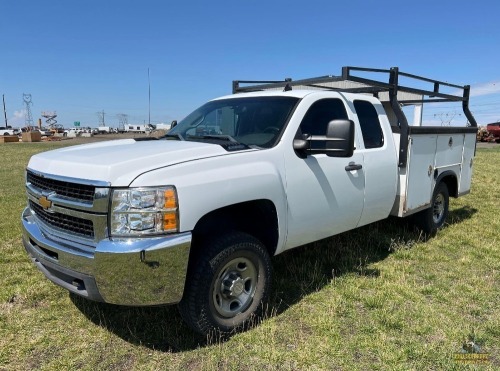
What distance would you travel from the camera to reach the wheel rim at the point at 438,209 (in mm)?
5965

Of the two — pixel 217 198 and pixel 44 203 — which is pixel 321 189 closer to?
pixel 217 198

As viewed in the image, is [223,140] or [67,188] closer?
[67,188]

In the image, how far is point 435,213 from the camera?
6.07 meters

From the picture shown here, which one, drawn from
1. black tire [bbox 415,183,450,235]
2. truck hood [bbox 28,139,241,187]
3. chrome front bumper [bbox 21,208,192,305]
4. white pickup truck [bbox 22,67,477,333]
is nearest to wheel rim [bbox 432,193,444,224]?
black tire [bbox 415,183,450,235]

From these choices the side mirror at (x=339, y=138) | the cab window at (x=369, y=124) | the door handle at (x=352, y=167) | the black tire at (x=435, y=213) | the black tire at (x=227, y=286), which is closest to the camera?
the black tire at (x=227, y=286)

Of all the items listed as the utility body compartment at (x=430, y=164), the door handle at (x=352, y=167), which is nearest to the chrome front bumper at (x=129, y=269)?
the door handle at (x=352, y=167)

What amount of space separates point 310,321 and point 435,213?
3.54 metres


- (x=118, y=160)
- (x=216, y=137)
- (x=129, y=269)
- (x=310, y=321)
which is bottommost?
(x=310, y=321)

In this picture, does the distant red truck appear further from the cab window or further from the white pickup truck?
the cab window

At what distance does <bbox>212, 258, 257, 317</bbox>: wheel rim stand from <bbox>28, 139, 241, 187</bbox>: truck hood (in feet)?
2.95

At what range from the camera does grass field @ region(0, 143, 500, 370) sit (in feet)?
9.59

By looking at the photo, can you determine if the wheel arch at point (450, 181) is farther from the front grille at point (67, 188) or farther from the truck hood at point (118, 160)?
the front grille at point (67, 188)

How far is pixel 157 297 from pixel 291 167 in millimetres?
1537

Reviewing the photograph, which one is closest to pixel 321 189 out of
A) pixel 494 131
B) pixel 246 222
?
pixel 246 222
